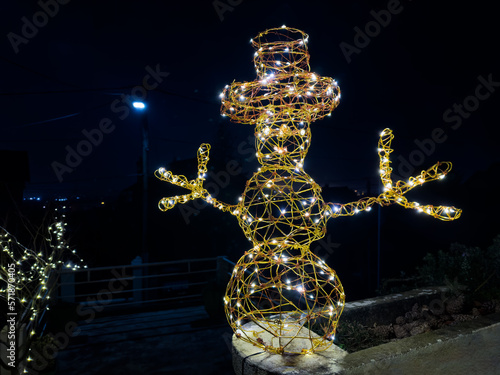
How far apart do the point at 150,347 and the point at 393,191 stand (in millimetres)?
3992

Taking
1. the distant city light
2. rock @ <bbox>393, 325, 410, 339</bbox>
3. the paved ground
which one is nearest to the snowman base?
rock @ <bbox>393, 325, 410, 339</bbox>

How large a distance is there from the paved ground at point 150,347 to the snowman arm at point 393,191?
8.87 feet

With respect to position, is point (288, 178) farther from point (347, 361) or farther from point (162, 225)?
point (162, 225)

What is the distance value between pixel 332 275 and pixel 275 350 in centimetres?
70

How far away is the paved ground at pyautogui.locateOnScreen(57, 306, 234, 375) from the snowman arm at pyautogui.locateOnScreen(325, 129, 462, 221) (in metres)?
2.70

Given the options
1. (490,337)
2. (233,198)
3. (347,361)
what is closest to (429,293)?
(490,337)

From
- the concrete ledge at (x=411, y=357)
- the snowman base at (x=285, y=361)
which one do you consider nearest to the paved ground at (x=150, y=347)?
the snowman base at (x=285, y=361)

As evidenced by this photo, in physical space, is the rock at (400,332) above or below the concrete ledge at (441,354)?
below

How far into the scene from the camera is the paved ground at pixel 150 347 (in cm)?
388

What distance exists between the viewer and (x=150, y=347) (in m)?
4.44

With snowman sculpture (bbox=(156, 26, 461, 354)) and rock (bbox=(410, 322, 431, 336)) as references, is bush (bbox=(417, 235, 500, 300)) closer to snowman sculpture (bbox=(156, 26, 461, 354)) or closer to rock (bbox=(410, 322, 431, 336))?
rock (bbox=(410, 322, 431, 336))

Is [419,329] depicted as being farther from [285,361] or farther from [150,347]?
[150,347]

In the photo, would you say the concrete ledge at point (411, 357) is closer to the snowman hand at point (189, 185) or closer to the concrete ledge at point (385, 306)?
the concrete ledge at point (385, 306)

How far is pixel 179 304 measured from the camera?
6.39m
